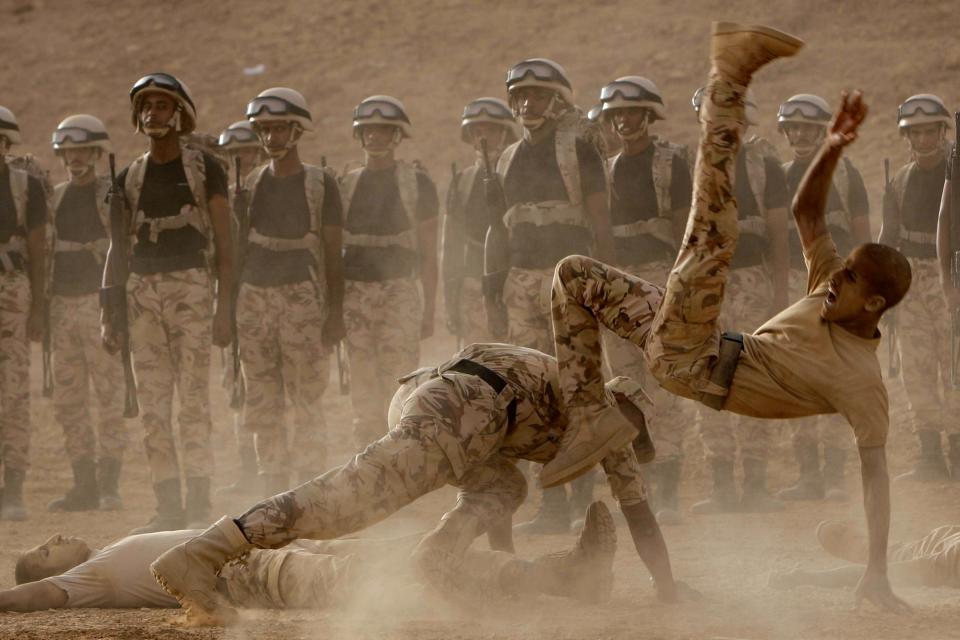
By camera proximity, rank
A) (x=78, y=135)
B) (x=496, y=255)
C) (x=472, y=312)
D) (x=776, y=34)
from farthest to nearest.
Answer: (x=472, y=312) → (x=78, y=135) → (x=496, y=255) → (x=776, y=34)

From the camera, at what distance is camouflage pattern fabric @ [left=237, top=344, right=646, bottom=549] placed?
5883mm

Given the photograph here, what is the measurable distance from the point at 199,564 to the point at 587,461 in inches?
65.0

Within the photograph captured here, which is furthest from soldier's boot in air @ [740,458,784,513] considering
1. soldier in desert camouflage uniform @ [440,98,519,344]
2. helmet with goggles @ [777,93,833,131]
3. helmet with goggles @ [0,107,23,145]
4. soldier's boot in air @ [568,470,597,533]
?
helmet with goggles @ [0,107,23,145]

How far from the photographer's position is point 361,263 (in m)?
11.2

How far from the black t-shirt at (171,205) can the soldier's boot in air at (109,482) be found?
2370 millimetres

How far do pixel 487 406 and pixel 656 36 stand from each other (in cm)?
2337

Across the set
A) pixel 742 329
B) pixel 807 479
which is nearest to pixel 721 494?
pixel 807 479

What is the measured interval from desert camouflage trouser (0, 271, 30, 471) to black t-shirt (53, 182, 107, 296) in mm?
455

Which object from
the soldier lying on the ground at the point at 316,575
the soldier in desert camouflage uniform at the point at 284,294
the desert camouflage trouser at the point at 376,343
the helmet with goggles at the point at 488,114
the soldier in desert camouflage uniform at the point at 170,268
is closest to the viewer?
the soldier lying on the ground at the point at 316,575

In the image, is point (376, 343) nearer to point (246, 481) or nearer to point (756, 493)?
point (246, 481)

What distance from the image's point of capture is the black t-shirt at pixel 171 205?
1000cm

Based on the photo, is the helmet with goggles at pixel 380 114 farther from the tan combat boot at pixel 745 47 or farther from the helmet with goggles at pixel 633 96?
the tan combat boot at pixel 745 47

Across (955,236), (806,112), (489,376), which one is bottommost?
(489,376)

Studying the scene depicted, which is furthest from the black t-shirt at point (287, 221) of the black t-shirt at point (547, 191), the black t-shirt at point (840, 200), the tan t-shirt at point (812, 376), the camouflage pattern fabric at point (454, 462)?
the tan t-shirt at point (812, 376)
